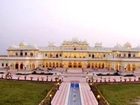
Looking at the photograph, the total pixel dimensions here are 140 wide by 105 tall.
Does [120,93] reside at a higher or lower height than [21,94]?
lower

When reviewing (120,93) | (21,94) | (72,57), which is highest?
(72,57)

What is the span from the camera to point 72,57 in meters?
75.6

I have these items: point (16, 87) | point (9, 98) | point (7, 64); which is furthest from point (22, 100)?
point (7, 64)

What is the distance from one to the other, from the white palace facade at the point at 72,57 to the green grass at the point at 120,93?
29.4 m

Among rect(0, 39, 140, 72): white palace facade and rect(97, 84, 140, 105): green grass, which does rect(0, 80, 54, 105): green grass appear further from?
rect(0, 39, 140, 72): white palace facade

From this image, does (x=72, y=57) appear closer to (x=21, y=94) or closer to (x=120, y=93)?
(x=120, y=93)

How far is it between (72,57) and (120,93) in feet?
153

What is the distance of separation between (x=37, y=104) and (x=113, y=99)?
5967mm

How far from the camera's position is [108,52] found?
77438 mm

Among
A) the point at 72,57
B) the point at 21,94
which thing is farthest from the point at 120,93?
the point at 72,57

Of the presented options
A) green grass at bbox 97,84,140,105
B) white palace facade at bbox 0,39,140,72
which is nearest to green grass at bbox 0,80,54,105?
green grass at bbox 97,84,140,105

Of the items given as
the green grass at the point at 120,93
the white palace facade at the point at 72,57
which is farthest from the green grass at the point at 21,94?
the white palace facade at the point at 72,57

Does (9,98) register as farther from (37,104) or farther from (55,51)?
(55,51)

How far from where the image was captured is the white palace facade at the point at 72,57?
6419 centimetres
